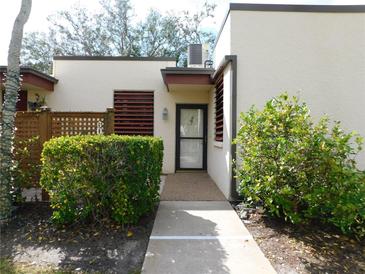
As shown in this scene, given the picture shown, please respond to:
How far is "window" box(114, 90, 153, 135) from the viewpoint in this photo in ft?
31.3

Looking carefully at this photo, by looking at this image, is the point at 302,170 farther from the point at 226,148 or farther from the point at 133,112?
the point at 133,112

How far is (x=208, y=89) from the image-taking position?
30.1 feet

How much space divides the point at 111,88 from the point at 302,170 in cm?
714

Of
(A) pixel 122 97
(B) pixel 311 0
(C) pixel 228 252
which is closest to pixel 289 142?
(C) pixel 228 252

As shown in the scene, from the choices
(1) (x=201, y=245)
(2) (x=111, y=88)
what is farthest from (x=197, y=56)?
(1) (x=201, y=245)

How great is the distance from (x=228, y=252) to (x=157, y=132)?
635 centimetres

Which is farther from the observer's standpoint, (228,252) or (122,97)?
(122,97)

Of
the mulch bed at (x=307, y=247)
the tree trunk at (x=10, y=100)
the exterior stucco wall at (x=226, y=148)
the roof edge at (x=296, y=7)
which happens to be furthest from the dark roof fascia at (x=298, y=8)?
the mulch bed at (x=307, y=247)

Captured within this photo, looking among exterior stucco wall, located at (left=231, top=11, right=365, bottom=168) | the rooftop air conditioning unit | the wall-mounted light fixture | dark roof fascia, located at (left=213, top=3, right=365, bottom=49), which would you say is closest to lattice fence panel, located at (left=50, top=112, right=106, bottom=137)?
exterior stucco wall, located at (left=231, top=11, right=365, bottom=168)

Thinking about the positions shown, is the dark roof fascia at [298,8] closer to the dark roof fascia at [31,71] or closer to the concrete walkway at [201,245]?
the concrete walkway at [201,245]

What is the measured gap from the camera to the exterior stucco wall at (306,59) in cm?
582

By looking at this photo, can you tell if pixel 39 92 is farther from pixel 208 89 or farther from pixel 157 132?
pixel 208 89

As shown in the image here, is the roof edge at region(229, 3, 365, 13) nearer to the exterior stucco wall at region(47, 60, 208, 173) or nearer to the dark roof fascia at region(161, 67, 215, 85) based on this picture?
the dark roof fascia at region(161, 67, 215, 85)

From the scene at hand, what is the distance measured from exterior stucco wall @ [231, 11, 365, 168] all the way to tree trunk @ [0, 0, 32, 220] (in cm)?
383
